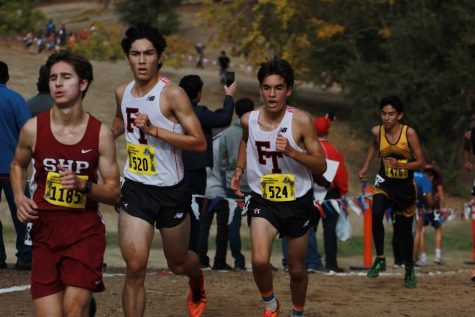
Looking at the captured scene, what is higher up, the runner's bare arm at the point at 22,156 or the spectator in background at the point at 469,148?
the spectator in background at the point at 469,148

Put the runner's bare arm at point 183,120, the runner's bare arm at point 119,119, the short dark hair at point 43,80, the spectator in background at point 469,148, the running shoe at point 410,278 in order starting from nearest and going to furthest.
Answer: the runner's bare arm at point 183,120 < the runner's bare arm at point 119,119 < the short dark hair at point 43,80 < the running shoe at point 410,278 < the spectator in background at point 469,148

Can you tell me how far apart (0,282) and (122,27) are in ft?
184

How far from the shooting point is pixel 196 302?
9742 mm

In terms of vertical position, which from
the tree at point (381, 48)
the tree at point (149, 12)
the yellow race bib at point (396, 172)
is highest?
the tree at point (149, 12)

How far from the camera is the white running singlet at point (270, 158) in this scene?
357 inches

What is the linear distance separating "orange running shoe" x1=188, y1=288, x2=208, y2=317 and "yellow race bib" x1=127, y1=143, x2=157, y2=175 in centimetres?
152

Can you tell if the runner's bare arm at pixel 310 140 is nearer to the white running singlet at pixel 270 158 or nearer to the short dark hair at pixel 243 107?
the white running singlet at pixel 270 158

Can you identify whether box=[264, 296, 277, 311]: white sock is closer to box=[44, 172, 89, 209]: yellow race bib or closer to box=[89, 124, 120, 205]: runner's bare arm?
box=[89, 124, 120, 205]: runner's bare arm

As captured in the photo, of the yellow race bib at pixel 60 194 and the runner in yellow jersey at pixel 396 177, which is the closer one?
the yellow race bib at pixel 60 194

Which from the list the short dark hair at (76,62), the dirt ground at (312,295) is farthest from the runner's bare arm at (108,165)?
the dirt ground at (312,295)

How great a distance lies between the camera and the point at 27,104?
39.7ft

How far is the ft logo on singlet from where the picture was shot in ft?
29.8

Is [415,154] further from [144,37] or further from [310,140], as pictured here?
[144,37]

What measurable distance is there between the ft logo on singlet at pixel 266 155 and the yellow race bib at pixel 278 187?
0.21 ft
